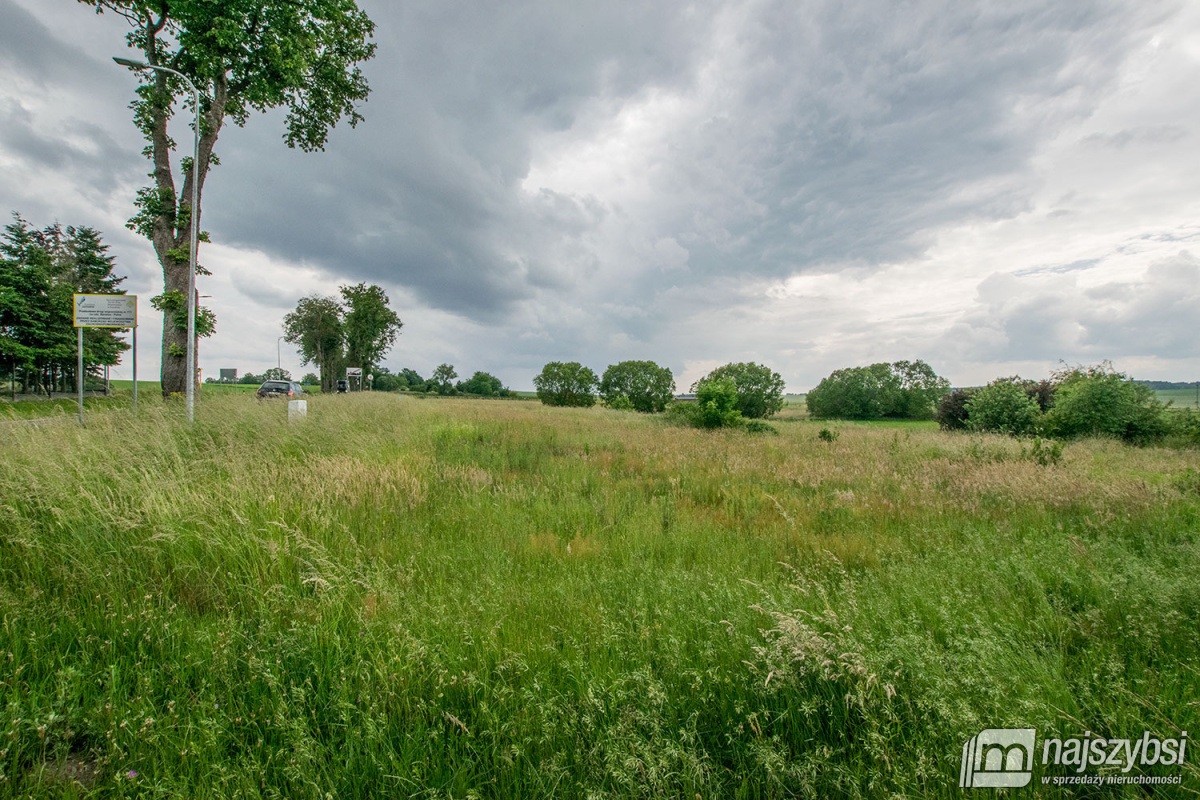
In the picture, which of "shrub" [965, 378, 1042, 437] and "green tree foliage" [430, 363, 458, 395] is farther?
"green tree foliage" [430, 363, 458, 395]

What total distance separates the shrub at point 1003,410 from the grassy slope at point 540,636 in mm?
19747

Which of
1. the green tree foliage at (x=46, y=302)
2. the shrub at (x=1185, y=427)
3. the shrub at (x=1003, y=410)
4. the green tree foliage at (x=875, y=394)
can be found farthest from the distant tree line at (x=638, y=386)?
the green tree foliage at (x=46, y=302)

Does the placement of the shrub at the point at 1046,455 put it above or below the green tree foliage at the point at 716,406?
below

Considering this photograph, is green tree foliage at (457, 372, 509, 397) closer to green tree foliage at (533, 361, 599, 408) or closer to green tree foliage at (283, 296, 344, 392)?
green tree foliage at (533, 361, 599, 408)

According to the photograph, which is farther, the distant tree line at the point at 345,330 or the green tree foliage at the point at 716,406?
the distant tree line at the point at 345,330

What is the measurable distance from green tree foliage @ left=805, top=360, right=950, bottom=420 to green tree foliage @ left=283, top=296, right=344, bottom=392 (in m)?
68.9

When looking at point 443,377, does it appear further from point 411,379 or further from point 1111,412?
point 1111,412

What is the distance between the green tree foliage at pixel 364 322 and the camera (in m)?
41.9

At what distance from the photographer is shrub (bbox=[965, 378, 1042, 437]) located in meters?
19.6

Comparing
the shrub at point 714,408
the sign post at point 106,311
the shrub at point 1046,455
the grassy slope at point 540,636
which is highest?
the sign post at point 106,311

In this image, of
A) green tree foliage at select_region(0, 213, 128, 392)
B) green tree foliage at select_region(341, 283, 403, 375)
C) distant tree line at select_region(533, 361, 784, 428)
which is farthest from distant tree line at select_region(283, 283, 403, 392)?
distant tree line at select_region(533, 361, 784, 428)

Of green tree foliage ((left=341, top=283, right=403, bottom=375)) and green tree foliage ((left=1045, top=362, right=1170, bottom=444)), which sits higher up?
green tree foliage ((left=341, top=283, right=403, bottom=375))

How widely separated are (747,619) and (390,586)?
272 cm

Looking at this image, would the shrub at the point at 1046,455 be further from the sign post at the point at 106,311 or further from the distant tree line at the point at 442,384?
the distant tree line at the point at 442,384
